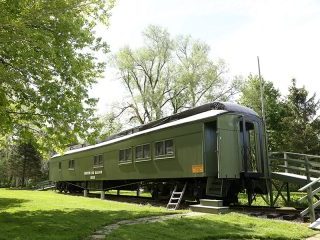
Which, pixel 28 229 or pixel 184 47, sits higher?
pixel 184 47

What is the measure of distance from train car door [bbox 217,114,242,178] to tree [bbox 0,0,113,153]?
4437mm

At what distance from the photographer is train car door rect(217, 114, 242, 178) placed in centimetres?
1344

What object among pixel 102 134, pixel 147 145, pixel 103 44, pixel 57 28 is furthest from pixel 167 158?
pixel 57 28

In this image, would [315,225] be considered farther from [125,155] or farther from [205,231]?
[125,155]

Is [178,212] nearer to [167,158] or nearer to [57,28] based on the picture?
[167,158]

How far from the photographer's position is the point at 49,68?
12.6 m

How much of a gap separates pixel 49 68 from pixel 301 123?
89.7 feet

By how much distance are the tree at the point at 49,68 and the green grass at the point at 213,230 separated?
16.3 feet

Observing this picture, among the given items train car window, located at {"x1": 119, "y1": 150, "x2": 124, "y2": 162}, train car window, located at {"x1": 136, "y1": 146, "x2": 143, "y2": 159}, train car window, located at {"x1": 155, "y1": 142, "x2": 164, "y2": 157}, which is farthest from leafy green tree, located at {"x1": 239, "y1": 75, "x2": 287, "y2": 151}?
train car window, located at {"x1": 155, "y1": 142, "x2": 164, "y2": 157}

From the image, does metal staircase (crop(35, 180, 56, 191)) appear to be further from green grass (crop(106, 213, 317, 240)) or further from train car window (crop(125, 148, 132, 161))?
green grass (crop(106, 213, 317, 240))

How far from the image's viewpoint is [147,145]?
56.8 feet

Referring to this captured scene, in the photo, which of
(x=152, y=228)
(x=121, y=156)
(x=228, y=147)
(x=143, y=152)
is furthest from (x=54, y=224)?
(x=121, y=156)

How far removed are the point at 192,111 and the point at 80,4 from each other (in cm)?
622

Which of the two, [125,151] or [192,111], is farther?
[125,151]
